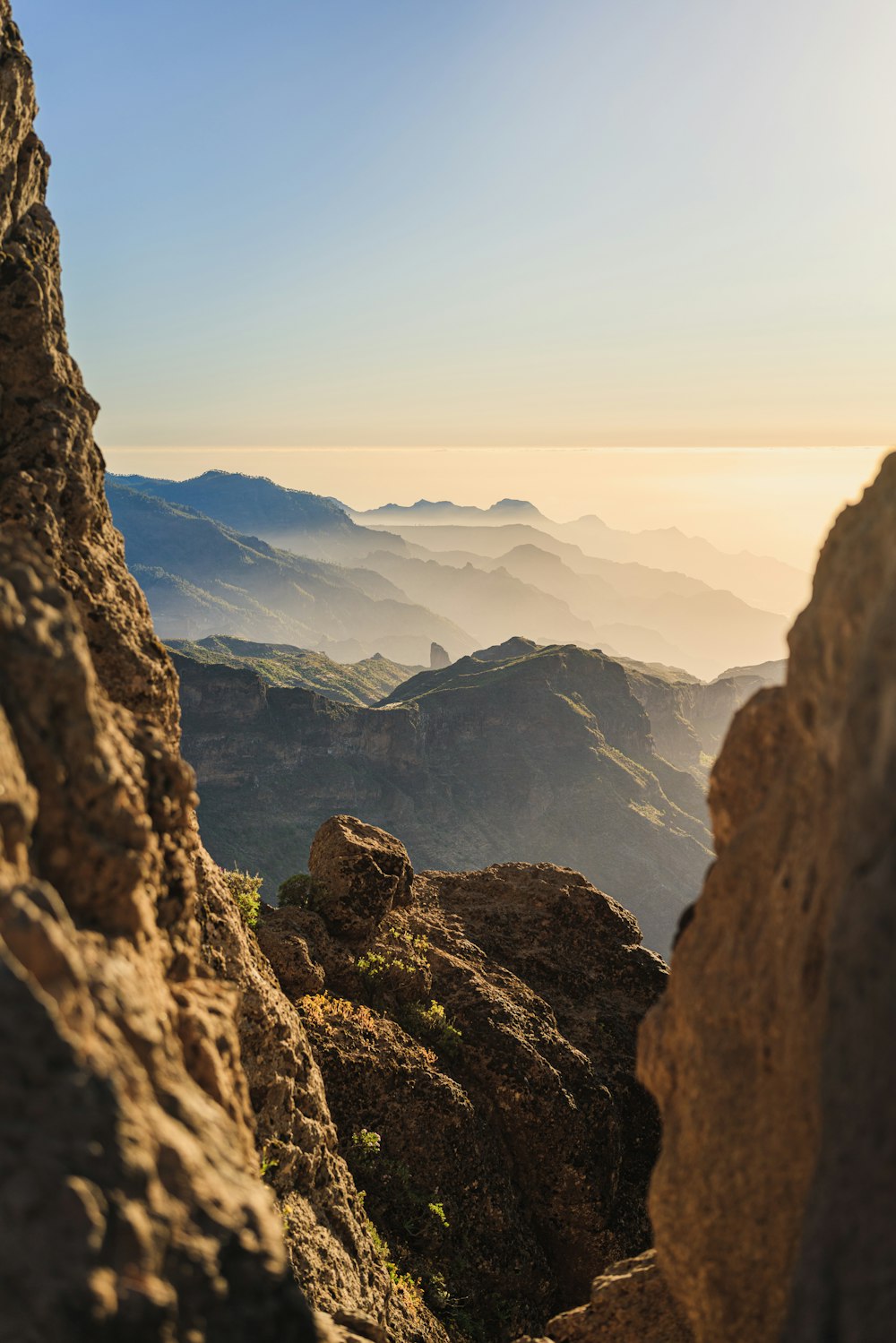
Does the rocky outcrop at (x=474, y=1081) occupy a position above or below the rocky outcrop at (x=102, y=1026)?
below

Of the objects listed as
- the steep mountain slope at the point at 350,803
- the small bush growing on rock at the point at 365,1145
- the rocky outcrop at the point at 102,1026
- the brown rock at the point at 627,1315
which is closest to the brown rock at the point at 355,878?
the small bush growing on rock at the point at 365,1145

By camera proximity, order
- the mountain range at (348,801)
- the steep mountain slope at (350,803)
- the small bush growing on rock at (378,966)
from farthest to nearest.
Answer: the mountain range at (348,801), the steep mountain slope at (350,803), the small bush growing on rock at (378,966)

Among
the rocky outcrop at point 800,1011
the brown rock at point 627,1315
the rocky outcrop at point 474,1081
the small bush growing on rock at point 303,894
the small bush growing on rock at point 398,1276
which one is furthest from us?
the small bush growing on rock at point 303,894

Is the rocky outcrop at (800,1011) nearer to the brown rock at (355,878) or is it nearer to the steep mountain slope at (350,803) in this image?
the brown rock at (355,878)

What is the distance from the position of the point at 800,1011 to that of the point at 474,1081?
17963 mm

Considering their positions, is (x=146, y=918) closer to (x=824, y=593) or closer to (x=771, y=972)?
(x=771, y=972)

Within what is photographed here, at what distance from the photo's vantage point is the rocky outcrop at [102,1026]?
699 centimetres

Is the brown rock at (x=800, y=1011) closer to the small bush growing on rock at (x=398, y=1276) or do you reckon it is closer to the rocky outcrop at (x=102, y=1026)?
the rocky outcrop at (x=102, y=1026)

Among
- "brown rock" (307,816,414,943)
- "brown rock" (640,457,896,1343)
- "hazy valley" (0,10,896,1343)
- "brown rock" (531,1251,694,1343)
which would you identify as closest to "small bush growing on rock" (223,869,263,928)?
"hazy valley" (0,10,896,1343)

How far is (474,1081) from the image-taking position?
25.4 m

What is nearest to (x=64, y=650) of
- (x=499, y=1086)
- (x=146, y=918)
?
(x=146, y=918)

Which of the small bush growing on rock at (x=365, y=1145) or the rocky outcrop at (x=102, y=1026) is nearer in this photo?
the rocky outcrop at (x=102, y=1026)

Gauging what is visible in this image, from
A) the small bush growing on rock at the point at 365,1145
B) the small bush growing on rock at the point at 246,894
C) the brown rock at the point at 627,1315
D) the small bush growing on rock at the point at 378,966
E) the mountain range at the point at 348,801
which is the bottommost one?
the mountain range at the point at 348,801

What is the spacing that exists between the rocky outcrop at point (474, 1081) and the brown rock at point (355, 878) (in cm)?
6
